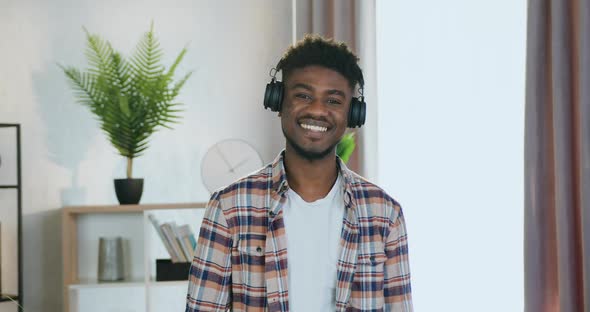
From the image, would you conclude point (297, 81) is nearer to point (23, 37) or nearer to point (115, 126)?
point (115, 126)

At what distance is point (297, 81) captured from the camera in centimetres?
160

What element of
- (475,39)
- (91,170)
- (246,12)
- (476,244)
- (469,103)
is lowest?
(476,244)

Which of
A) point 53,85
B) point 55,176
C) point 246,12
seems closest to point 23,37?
point 53,85

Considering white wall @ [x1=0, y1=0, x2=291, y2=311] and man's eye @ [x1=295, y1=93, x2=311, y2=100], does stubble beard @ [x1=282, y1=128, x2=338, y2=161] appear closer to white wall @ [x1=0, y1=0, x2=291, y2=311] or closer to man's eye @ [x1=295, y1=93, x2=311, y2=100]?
man's eye @ [x1=295, y1=93, x2=311, y2=100]

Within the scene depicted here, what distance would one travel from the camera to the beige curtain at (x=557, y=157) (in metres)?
2.15

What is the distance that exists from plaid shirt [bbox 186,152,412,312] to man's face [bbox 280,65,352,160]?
0.08 m

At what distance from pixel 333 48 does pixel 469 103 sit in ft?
4.16

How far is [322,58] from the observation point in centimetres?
162

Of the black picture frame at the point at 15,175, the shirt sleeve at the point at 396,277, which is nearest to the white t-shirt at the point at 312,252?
the shirt sleeve at the point at 396,277

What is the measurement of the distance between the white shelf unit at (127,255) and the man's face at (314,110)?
2.06 metres

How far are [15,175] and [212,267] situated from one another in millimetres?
2578

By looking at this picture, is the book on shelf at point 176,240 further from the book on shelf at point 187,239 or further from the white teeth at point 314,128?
the white teeth at point 314,128

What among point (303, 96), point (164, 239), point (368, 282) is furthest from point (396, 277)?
point (164, 239)

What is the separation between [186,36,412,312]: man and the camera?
1480 mm
